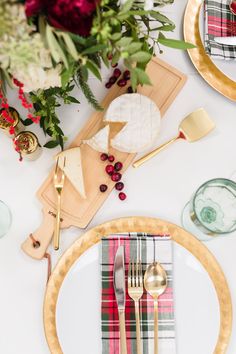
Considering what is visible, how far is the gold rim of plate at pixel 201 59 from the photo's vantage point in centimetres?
99

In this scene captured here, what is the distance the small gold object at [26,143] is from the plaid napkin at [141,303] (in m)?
0.21

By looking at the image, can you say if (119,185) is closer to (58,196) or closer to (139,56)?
(58,196)

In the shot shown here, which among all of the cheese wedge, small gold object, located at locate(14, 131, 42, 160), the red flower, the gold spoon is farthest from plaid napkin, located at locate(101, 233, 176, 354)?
the red flower

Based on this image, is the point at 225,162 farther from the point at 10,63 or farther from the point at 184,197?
the point at 10,63

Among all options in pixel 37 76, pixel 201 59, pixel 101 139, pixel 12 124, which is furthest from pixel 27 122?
pixel 201 59

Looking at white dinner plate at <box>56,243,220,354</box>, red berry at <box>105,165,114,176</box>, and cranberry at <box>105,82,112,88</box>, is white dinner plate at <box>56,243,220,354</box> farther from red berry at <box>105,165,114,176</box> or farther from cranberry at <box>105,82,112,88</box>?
cranberry at <box>105,82,112,88</box>

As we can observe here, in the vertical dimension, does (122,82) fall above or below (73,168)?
above

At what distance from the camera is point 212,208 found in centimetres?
96

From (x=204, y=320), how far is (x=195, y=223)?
179 mm

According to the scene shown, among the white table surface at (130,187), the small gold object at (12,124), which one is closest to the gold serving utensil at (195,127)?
the white table surface at (130,187)

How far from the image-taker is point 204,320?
37.1 inches

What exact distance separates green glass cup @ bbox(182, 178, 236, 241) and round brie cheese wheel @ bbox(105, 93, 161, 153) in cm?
14

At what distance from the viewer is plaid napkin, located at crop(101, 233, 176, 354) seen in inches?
36.6

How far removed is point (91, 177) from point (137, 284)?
22cm
